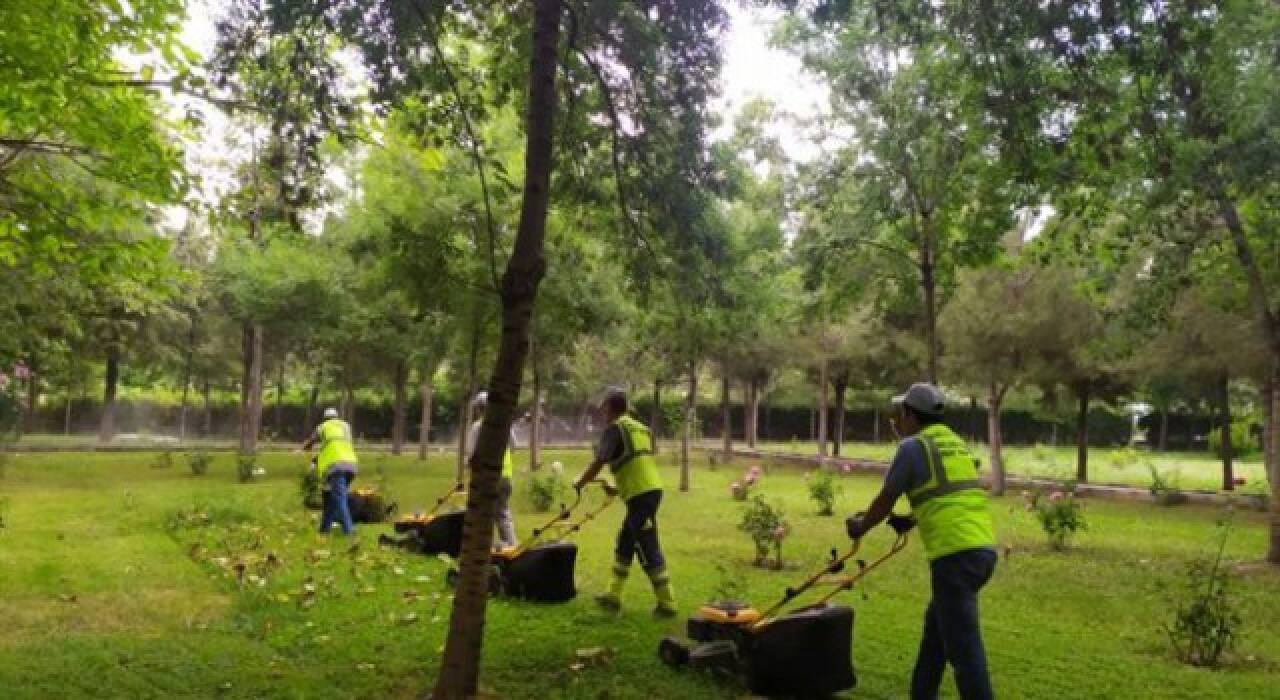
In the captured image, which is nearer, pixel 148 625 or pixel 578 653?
pixel 578 653

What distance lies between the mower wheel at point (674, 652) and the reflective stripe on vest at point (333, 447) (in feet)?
23.9

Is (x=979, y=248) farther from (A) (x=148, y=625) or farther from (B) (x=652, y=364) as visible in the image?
(B) (x=652, y=364)

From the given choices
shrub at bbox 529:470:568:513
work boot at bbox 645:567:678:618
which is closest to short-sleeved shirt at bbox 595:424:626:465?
work boot at bbox 645:567:678:618

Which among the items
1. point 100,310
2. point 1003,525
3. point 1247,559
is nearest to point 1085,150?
point 1247,559

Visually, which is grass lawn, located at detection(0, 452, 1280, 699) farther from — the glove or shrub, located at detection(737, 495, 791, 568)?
the glove

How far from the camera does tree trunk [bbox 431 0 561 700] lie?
19.1 ft

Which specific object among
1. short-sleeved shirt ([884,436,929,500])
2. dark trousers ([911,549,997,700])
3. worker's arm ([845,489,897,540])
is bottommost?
dark trousers ([911,549,997,700])

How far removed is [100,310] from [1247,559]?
75.7 ft

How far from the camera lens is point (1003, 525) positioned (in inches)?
679

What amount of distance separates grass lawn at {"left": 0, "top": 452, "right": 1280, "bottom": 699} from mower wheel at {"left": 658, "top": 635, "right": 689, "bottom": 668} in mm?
94

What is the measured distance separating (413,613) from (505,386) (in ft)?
11.4

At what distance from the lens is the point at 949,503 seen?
5.48 m

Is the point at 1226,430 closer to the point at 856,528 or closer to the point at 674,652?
the point at 674,652

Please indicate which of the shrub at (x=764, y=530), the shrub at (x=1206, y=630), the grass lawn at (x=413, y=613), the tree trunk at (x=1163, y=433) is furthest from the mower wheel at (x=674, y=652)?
the tree trunk at (x=1163, y=433)
